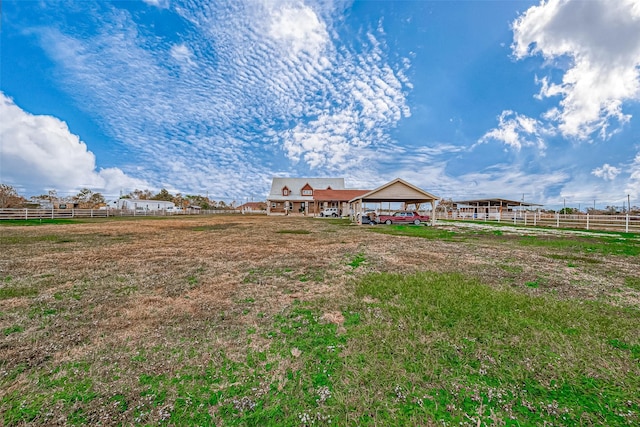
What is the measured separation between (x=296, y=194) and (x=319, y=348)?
41580mm

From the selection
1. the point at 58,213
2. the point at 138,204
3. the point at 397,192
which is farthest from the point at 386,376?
the point at 138,204

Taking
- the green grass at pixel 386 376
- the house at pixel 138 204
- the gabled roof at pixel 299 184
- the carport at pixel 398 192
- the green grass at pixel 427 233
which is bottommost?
the green grass at pixel 386 376

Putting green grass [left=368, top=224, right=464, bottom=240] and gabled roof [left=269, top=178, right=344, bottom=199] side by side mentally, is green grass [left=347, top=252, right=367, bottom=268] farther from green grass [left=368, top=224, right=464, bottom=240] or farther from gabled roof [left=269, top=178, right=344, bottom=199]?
gabled roof [left=269, top=178, right=344, bottom=199]

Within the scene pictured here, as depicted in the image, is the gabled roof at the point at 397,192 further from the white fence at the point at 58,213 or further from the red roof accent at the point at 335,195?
the white fence at the point at 58,213

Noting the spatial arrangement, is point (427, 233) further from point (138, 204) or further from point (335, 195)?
point (138, 204)

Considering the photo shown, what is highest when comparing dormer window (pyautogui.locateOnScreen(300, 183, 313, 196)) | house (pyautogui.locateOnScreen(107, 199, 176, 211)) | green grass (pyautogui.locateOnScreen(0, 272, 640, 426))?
dormer window (pyautogui.locateOnScreen(300, 183, 313, 196))

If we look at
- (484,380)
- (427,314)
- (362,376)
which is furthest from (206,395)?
(427,314)

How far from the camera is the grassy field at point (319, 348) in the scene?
2105mm

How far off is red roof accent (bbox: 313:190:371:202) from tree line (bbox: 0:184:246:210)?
40.0 metres

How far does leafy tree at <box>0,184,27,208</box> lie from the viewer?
1303 inches

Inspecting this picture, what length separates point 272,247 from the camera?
10.1m

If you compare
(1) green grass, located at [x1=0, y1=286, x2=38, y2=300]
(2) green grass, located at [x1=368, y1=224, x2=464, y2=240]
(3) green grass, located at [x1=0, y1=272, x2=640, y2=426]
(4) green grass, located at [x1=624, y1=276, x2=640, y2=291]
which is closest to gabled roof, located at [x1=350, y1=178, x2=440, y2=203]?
(2) green grass, located at [x1=368, y1=224, x2=464, y2=240]

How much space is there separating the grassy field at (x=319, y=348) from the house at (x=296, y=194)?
3602 centimetres

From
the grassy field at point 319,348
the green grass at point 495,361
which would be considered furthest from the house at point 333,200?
the green grass at point 495,361
